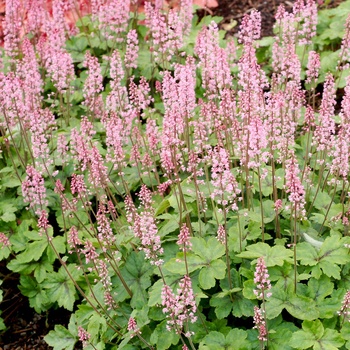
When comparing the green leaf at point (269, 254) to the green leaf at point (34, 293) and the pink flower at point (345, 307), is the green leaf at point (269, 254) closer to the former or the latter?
the pink flower at point (345, 307)

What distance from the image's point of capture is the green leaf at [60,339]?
14.0 ft

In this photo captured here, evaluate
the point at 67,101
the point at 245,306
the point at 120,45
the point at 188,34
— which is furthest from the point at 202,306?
the point at 120,45

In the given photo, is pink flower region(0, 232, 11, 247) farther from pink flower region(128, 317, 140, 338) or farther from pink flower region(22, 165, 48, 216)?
pink flower region(128, 317, 140, 338)

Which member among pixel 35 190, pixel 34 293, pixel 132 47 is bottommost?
pixel 34 293

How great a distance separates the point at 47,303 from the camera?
4.82 meters

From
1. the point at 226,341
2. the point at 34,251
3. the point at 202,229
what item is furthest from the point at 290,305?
the point at 34,251

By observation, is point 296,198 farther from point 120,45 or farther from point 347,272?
point 120,45

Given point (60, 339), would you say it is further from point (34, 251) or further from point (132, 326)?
point (132, 326)

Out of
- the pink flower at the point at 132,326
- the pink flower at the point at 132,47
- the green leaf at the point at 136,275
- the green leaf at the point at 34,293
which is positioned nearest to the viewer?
the pink flower at the point at 132,326

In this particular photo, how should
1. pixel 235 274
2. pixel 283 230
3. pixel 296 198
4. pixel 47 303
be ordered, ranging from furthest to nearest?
pixel 47 303
pixel 283 230
pixel 235 274
pixel 296 198

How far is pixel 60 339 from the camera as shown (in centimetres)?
432

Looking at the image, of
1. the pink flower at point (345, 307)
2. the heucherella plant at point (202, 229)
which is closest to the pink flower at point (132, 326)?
the heucherella plant at point (202, 229)

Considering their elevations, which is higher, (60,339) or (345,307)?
(345,307)

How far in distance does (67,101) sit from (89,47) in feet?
4.82
